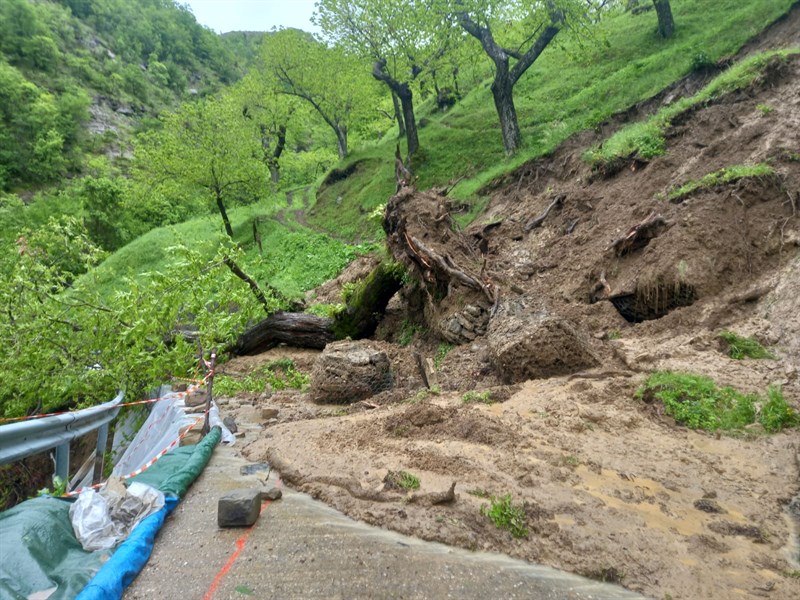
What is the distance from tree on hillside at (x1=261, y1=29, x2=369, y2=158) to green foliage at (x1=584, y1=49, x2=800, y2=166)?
19466mm

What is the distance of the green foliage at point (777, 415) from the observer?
4047mm

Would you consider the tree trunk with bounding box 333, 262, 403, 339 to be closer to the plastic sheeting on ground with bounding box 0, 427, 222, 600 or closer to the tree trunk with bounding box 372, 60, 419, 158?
the plastic sheeting on ground with bounding box 0, 427, 222, 600

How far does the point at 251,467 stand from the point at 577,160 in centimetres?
1081

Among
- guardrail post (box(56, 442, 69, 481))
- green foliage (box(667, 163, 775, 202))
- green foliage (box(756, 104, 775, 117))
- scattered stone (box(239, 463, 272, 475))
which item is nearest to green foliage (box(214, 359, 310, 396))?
guardrail post (box(56, 442, 69, 481))

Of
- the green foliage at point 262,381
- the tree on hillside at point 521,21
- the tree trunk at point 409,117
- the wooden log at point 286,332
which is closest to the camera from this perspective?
the green foliage at point 262,381

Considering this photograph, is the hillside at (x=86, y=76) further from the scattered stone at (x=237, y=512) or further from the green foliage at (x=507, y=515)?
the green foliage at (x=507, y=515)

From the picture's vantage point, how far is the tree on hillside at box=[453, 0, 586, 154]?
50.4ft

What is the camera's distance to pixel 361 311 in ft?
30.1

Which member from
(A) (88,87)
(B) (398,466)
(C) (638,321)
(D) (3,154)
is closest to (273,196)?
(C) (638,321)

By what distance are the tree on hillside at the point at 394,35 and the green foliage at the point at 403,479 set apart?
1676cm

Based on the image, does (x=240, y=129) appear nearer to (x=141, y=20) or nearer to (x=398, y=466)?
(x=398, y=466)

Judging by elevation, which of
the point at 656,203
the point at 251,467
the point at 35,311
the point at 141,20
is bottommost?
the point at 251,467

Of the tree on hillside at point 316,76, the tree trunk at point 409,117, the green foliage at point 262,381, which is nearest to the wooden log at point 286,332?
the green foliage at point 262,381

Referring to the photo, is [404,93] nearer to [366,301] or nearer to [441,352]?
[366,301]
